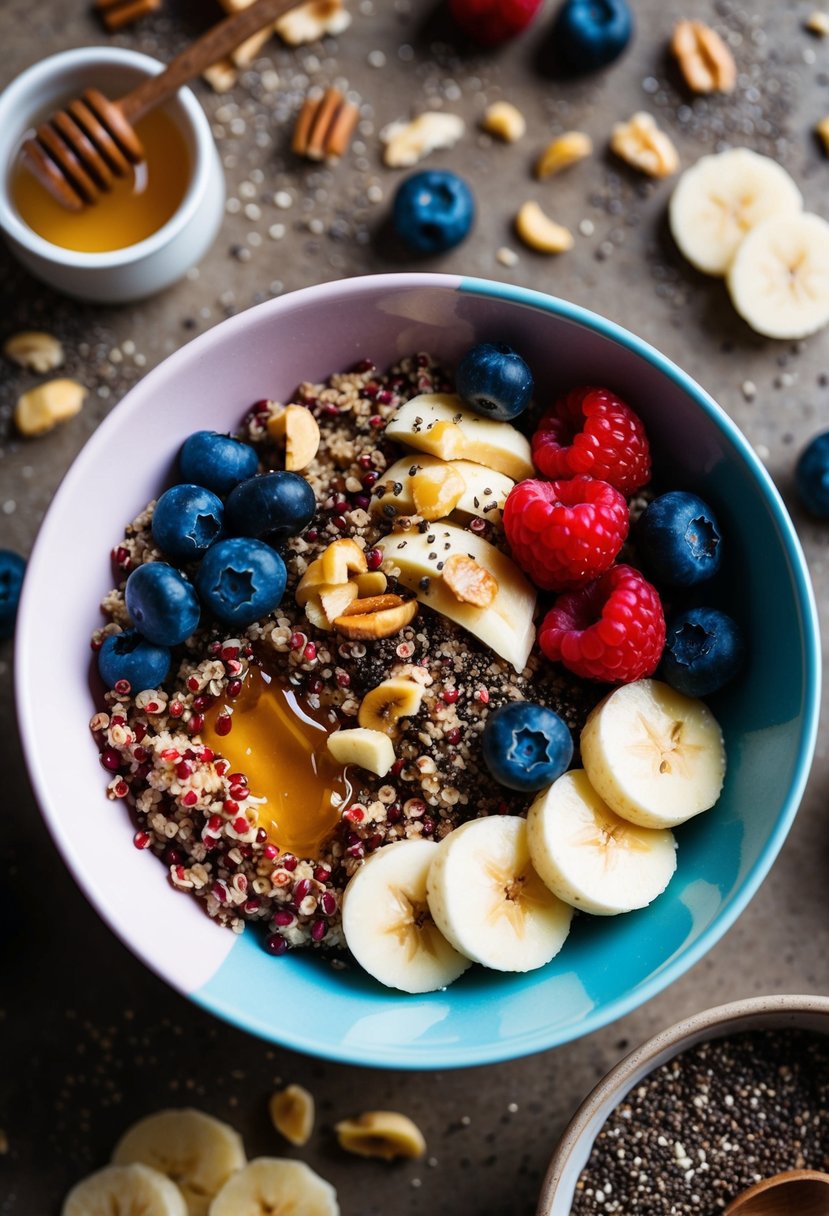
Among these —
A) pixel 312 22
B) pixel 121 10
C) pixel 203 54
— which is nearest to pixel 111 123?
pixel 203 54

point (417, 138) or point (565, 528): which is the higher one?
point (417, 138)

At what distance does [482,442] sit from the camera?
139 cm

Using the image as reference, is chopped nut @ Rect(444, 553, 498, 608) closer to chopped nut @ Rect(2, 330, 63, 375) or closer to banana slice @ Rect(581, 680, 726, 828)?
banana slice @ Rect(581, 680, 726, 828)

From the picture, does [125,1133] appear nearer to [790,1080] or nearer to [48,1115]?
[48,1115]

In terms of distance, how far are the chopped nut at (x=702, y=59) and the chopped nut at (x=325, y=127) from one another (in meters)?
0.54

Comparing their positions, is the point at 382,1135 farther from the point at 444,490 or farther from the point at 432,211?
the point at 432,211

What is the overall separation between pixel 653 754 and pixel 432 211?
91 cm

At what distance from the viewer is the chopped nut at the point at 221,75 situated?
1.77 meters

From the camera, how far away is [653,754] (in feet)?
4.43

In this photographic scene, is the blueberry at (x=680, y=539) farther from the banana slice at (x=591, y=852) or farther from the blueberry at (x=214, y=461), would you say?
the blueberry at (x=214, y=461)

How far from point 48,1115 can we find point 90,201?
4.57 feet

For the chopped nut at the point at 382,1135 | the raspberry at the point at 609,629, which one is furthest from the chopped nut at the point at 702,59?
the chopped nut at the point at 382,1135

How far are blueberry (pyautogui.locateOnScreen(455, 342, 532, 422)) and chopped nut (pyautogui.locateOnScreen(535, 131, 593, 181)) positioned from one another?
532 millimetres

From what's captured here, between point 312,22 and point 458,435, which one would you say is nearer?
point 458,435
